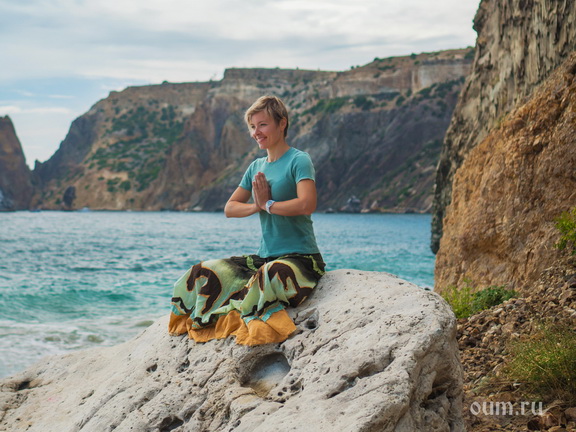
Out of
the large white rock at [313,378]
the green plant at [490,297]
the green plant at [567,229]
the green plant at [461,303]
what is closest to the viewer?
the large white rock at [313,378]

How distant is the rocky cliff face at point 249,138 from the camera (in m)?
95.6

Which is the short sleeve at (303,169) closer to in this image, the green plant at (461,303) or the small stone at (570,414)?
the small stone at (570,414)

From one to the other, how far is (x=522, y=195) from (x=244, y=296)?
5.15 m

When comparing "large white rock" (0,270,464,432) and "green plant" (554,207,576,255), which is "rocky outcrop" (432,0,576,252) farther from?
"large white rock" (0,270,464,432)

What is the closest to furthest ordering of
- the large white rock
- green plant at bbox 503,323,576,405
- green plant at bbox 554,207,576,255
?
1. the large white rock
2. green plant at bbox 503,323,576,405
3. green plant at bbox 554,207,576,255

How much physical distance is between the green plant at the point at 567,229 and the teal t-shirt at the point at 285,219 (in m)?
3.89

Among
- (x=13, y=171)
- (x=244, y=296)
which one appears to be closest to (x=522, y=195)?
(x=244, y=296)

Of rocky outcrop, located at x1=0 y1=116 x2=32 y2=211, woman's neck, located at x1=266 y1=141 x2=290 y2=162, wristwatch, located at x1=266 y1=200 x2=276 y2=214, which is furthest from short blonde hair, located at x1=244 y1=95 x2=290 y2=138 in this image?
rocky outcrop, located at x1=0 y1=116 x2=32 y2=211

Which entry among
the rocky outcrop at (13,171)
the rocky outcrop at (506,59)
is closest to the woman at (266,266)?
the rocky outcrop at (506,59)

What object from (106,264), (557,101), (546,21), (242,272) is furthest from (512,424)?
(106,264)

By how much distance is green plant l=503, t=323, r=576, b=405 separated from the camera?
178 inches

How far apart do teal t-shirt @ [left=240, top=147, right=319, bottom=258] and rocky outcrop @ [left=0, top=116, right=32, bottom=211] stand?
459 feet

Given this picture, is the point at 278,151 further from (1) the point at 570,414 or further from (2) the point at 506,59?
(2) the point at 506,59

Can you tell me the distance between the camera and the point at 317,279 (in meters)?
4.41
